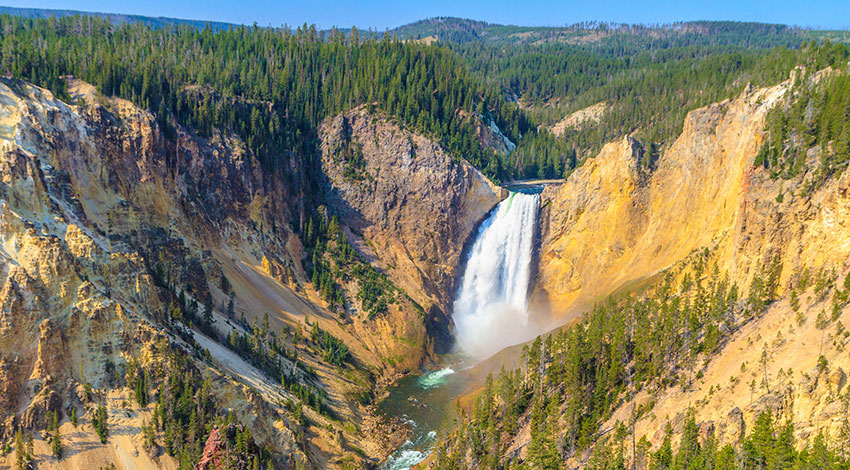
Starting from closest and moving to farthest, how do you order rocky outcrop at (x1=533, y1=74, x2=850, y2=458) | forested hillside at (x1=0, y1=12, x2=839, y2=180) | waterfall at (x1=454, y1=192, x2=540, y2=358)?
rocky outcrop at (x1=533, y1=74, x2=850, y2=458), forested hillside at (x1=0, y1=12, x2=839, y2=180), waterfall at (x1=454, y1=192, x2=540, y2=358)

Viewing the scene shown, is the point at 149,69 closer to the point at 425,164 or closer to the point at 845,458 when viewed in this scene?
the point at 425,164

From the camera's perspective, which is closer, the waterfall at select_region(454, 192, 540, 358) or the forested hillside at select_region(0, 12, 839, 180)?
the forested hillside at select_region(0, 12, 839, 180)

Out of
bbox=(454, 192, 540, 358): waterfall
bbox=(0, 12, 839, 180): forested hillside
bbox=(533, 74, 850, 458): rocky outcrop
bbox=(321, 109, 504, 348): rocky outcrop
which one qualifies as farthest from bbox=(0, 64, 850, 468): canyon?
bbox=(0, 12, 839, 180): forested hillside

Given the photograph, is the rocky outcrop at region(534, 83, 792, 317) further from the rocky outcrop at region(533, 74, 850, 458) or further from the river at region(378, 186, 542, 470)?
the river at region(378, 186, 542, 470)

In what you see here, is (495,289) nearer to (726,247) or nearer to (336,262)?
(336,262)

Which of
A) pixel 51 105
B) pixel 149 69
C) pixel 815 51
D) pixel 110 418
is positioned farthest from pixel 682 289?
pixel 149 69
